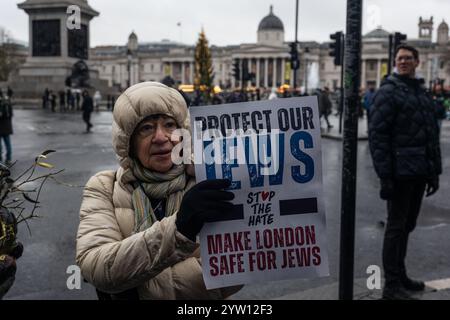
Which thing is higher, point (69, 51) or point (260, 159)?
point (69, 51)

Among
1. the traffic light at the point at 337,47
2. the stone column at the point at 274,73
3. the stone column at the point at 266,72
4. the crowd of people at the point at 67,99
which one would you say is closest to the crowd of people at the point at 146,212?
the traffic light at the point at 337,47

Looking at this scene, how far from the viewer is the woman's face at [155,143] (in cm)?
201

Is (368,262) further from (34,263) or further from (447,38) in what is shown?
(447,38)

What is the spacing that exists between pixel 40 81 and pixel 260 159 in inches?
1641

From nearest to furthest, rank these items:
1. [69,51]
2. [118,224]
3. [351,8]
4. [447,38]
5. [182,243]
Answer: [182,243] < [118,224] < [351,8] < [69,51] < [447,38]

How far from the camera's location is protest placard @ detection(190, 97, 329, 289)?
186 centimetres

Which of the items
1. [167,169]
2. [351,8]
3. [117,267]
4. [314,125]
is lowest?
[117,267]

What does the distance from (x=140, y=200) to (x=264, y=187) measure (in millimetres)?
457

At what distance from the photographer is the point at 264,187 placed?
6.20ft

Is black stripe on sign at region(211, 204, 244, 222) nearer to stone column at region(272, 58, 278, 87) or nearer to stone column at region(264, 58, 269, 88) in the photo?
stone column at region(272, 58, 278, 87)

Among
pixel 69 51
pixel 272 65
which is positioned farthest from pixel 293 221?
pixel 272 65

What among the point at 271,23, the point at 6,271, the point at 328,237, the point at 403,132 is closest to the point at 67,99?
the point at 328,237

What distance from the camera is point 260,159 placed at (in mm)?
1872

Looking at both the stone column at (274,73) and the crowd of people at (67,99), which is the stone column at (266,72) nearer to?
the stone column at (274,73)
